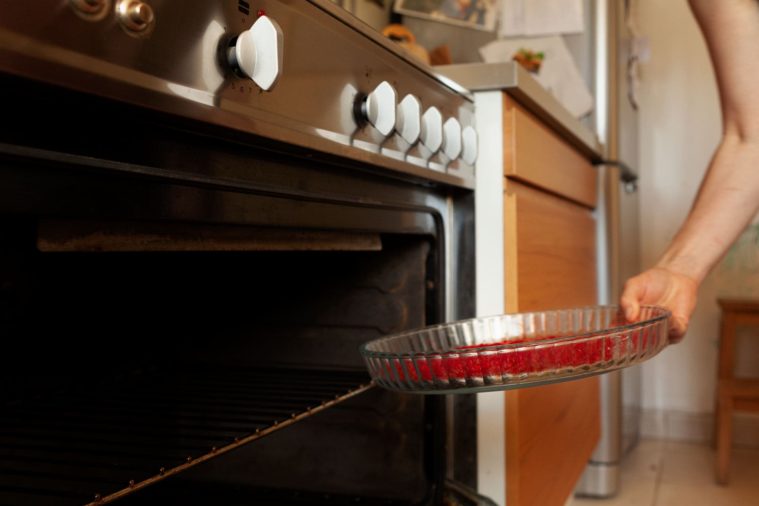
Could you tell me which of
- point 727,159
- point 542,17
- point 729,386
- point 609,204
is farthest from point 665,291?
point 729,386

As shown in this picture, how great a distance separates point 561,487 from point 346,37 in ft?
3.00

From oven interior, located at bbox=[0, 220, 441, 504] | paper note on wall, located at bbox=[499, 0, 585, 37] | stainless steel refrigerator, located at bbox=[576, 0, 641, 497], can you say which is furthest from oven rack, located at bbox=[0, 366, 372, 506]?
paper note on wall, located at bbox=[499, 0, 585, 37]

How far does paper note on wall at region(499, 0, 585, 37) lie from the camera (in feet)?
5.95

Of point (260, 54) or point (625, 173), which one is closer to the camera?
point (260, 54)

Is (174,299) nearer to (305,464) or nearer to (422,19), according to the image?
(305,464)

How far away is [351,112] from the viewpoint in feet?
2.22

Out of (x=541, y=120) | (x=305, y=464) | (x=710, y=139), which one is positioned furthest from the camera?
(x=710, y=139)

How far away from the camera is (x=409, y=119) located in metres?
0.76

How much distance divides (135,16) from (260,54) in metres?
0.12

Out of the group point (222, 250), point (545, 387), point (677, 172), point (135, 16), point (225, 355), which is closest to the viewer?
point (135, 16)

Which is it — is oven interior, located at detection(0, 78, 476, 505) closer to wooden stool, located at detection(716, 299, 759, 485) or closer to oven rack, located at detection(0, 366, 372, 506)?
oven rack, located at detection(0, 366, 372, 506)

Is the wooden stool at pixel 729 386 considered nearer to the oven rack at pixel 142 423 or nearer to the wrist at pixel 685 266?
the wrist at pixel 685 266

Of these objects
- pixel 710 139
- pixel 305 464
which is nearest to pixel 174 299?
pixel 305 464

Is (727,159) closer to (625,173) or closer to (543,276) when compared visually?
(543,276)
